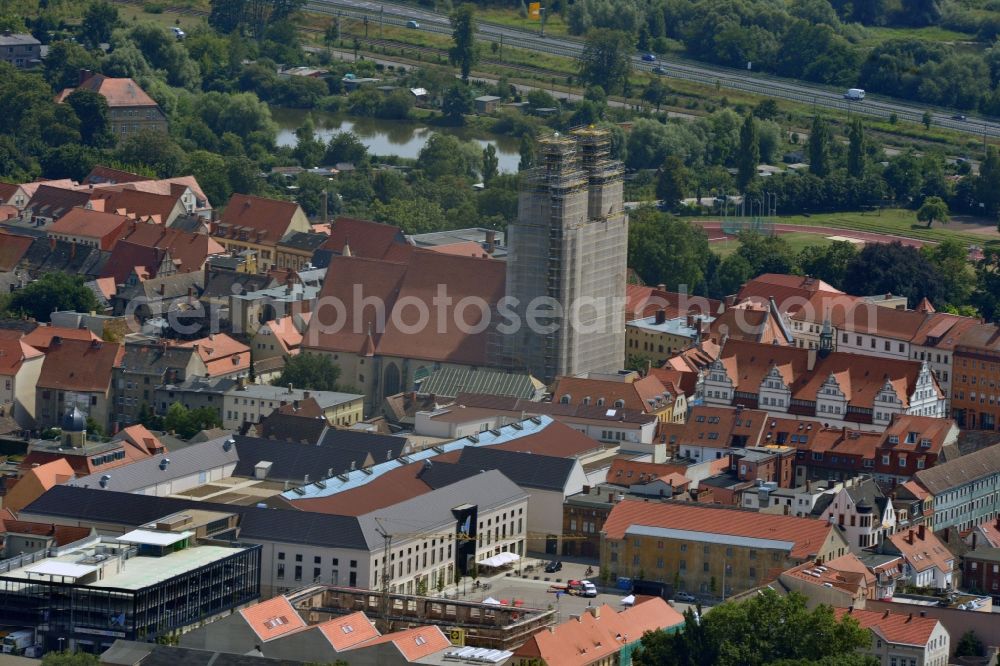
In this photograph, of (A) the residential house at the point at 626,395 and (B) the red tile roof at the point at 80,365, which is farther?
(B) the red tile roof at the point at 80,365

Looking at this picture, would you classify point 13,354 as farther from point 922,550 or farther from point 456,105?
point 456,105

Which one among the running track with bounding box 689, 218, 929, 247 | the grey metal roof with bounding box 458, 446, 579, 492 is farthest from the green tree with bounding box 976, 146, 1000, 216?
the grey metal roof with bounding box 458, 446, 579, 492

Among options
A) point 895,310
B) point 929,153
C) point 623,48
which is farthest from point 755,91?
point 895,310

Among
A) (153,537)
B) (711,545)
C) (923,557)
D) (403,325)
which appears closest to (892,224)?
(403,325)

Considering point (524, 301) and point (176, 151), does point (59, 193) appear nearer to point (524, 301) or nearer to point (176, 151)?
point (176, 151)

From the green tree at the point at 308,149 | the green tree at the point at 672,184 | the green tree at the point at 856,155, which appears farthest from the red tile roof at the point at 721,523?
the green tree at the point at 308,149

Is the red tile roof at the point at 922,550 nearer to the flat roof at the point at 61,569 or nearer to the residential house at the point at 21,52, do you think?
the flat roof at the point at 61,569
